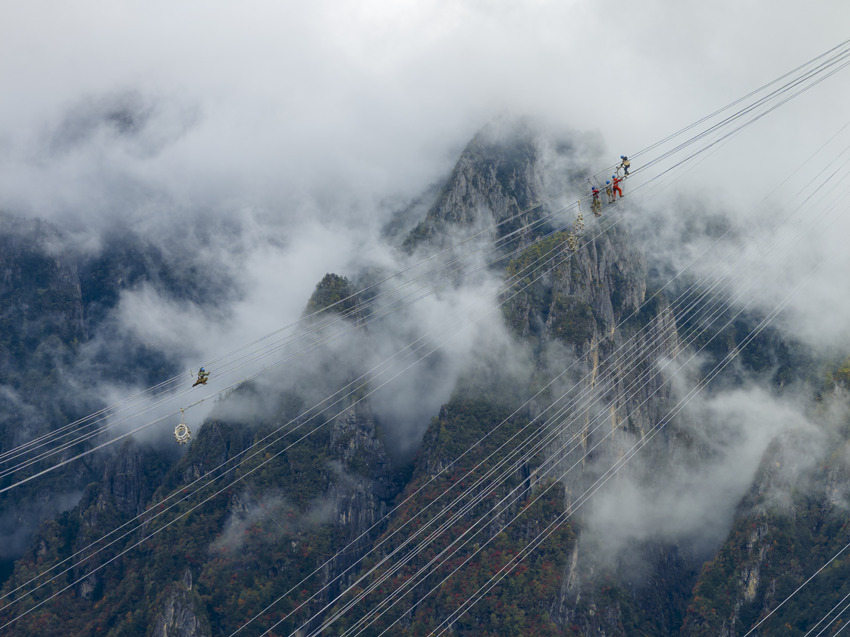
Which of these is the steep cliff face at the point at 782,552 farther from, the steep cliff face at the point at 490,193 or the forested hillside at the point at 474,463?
the steep cliff face at the point at 490,193

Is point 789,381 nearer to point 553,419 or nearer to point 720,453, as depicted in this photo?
point 720,453

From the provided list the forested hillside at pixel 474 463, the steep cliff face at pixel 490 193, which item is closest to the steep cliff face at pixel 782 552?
the forested hillside at pixel 474 463

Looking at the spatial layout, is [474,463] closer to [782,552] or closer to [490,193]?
[782,552]

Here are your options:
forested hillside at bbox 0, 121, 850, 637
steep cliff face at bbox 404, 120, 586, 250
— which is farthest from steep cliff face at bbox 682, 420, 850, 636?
steep cliff face at bbox 404, 120, 586, 250

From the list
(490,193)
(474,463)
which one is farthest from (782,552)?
(490,193)

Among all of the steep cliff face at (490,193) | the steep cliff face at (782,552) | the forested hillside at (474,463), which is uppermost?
the steep cliff face at (490,193)

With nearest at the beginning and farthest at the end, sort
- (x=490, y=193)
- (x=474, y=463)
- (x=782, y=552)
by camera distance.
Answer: (x=782, y=552), (x=474, y=463), (x=490, y=193)

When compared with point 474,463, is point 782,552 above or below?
below

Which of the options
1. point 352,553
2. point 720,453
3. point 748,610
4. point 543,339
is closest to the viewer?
point 748,610

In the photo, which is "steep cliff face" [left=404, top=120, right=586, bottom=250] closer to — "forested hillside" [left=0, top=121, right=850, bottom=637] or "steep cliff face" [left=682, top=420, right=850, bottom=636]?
"forested hillside" [left=0, top=121, right=850, bottom=637]

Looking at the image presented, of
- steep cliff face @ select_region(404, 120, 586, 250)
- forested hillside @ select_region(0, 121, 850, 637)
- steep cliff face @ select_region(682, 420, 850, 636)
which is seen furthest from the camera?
steep cliff face @ select_region(404, 120, 586, 250)

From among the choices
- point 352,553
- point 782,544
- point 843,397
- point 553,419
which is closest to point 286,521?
point 352,553
